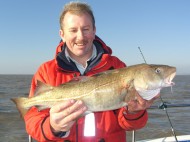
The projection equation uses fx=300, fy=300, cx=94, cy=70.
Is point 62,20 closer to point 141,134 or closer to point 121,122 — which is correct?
point 121,122

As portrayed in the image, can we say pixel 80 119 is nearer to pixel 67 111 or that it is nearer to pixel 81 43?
pixel 67 111

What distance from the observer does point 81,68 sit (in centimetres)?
476

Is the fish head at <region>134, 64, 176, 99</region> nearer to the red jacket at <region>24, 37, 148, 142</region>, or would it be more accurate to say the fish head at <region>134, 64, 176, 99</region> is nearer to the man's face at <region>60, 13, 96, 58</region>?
the red jacket at <region>24, 37, 148, 142</region>

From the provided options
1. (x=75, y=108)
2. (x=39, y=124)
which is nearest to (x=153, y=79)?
(x=75, y=108)

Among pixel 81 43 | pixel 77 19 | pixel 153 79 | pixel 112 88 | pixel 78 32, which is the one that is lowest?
pixel 112 88

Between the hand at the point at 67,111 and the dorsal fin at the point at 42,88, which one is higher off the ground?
the dorsal fin at the point at 42,88

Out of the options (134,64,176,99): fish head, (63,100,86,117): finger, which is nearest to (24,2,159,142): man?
(134,64,176,99): fish head

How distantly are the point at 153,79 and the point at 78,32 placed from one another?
1.30 m

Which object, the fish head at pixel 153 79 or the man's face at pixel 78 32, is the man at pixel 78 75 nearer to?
the man's face at pixel 78 32

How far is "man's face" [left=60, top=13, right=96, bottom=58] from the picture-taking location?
4391 millimetres

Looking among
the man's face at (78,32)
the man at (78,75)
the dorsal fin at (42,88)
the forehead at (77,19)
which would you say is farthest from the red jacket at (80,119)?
the forehead at (77,19)

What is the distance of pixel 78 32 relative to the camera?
14.4ft

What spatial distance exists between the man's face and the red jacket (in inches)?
10.2

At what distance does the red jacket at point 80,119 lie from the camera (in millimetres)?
4250
